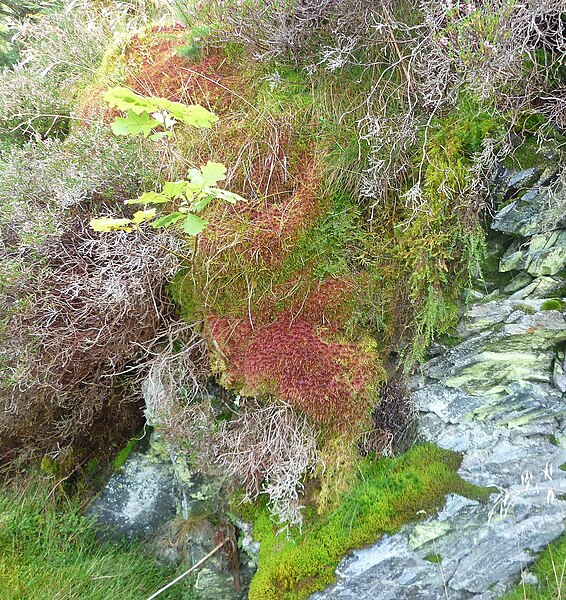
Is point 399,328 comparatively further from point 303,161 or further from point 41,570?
point 41,570

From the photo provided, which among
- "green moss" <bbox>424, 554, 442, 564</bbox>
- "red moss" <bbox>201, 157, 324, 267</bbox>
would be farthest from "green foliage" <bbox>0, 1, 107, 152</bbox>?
"green moss" <bbox>424, 554, 442, 564</bbox>

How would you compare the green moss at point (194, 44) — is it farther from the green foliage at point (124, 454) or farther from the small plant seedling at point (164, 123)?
the green foliage at point (124, 454)

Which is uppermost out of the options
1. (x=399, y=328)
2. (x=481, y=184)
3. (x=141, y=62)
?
(x=141, y=62)

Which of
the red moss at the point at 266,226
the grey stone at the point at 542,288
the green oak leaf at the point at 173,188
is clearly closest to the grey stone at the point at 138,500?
the red moss at the point at 266,226

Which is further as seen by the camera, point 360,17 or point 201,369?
point 201,369

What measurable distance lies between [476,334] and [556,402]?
514 millimetres

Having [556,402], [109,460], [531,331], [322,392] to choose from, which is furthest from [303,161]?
[109,460]

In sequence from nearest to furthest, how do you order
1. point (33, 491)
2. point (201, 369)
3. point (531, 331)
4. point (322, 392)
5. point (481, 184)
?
1. point (481, 184)
2. point (531, 331)
3. point (322, 392)
4. point (201, 369)
5. point (33, 491)

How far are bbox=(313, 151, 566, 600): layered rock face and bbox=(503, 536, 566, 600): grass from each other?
0.12 feet

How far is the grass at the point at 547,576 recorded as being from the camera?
2172mm

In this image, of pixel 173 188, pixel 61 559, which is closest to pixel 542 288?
pixel 173 188

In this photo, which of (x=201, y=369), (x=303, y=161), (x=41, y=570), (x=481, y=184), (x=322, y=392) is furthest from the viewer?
(x=41, y=570)

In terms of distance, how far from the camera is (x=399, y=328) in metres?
2.53

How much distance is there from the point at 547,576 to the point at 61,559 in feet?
10.8
